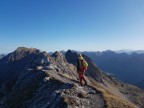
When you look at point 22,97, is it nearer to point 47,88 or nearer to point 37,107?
point 47,88

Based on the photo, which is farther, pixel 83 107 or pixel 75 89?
pixel 75 89

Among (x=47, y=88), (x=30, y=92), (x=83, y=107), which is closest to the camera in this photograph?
(x=83, y=107)

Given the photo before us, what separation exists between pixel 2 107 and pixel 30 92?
14.5 metres

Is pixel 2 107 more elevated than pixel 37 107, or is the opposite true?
pixel 37 107

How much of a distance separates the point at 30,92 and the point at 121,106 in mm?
24896

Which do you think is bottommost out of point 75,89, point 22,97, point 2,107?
point 2,107

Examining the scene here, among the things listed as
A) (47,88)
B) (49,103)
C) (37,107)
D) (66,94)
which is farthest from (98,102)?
(47,88)

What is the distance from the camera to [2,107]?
63.0 m

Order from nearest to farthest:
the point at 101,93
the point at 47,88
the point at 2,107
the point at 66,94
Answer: the point at 66,94 < the point at 101,93 < the point at 47,88 < the point at 2,107

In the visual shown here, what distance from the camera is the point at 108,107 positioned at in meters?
32.2

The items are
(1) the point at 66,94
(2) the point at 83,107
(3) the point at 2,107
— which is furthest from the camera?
(3) the point at 2,107

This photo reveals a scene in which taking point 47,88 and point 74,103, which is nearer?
point 74,103

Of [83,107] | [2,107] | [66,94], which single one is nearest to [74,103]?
[83,107]

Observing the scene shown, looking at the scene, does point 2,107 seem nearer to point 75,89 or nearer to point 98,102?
point 75,89
